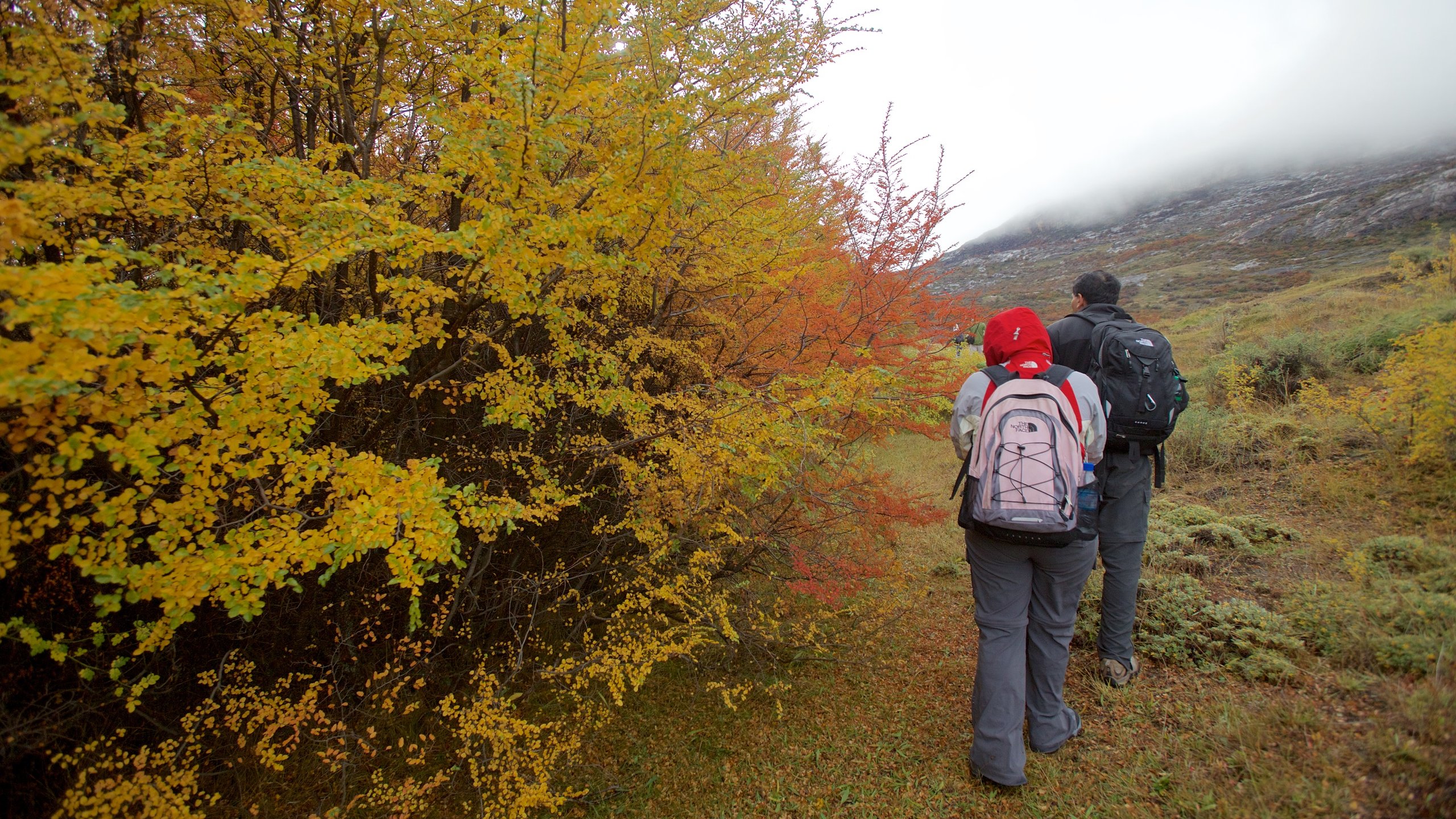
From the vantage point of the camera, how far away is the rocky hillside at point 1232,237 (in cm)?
2131

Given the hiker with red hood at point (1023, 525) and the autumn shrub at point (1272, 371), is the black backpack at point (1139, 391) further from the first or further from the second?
the autumn shrub at point (1272, 371)

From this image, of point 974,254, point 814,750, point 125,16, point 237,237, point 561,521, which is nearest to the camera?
point 125,16

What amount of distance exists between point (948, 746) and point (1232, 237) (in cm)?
4301

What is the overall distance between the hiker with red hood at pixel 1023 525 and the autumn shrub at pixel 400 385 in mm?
772

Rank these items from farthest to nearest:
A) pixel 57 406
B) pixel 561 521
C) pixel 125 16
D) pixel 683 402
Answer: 1. pixel 561 521
2. pixel 683 402
3. pixel 125 16
4. pixel 57 406

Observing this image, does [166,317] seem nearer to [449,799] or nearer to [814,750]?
[449,799]

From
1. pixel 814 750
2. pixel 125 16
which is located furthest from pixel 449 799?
pixel 125 16

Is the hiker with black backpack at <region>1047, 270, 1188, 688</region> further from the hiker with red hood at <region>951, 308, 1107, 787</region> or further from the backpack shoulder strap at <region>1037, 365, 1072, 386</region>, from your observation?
the backpack shoulder strap at <region>1037, 365, 1072, 386</region>

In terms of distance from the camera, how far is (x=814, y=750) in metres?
3.20

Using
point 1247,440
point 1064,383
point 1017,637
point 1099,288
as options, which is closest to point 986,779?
point 1017,637

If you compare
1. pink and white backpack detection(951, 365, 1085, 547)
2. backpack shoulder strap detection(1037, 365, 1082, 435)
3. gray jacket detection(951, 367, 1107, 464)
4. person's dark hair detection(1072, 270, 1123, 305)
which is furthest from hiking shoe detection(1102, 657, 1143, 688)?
person's dark hair detection(1072, 270, 1123, 305)

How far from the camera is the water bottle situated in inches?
98.3

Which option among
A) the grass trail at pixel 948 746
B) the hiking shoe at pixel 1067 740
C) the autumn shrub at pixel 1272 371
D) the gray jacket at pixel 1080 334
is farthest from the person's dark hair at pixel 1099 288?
the autumn shrub at pixel 1272 371

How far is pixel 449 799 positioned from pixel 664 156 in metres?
3.96
